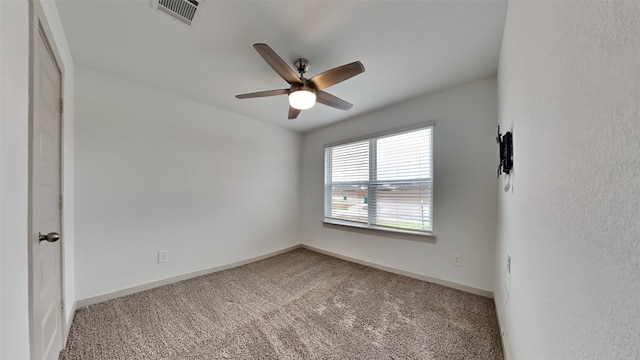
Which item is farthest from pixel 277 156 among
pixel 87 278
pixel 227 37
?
pixel 87 278

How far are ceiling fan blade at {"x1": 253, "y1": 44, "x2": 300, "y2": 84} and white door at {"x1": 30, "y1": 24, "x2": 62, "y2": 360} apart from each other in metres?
1.08

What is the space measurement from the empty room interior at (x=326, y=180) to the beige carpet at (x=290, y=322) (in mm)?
22

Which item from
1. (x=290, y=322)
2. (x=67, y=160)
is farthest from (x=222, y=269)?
(x=67, y=160)

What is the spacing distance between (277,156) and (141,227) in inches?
85.1

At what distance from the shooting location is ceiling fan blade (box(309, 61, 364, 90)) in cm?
165

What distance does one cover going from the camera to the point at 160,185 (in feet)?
8.82

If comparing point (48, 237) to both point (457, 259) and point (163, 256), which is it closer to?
point (163, 256)

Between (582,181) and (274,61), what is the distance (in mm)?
1697

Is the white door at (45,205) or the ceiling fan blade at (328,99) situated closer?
the white door at (45,205)

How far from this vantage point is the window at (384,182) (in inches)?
113

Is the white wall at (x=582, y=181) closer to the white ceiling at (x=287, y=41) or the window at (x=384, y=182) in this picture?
the white ceiling at (x=287, y=41)

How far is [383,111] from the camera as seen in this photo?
10.7ft

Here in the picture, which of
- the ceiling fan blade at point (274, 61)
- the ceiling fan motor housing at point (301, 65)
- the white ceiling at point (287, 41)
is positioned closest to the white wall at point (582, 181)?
the white ceiling at point (287, 41)

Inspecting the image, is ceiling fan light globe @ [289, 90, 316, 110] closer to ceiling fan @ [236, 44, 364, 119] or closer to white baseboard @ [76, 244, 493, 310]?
ceiling fan @ [236, 44, 364, 119]
